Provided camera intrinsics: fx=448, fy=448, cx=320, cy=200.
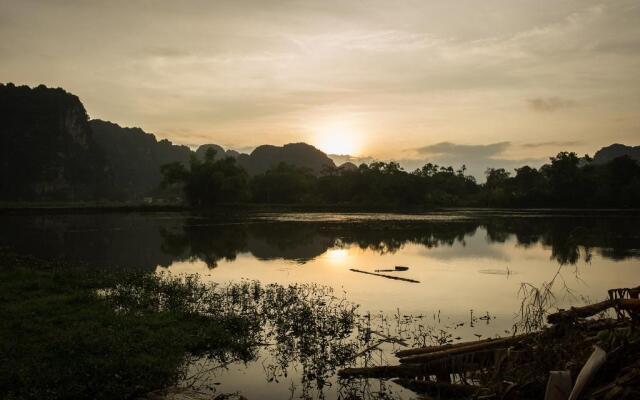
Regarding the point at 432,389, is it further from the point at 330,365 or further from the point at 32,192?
the point at 32,192

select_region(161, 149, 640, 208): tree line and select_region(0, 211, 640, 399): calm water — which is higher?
select_region(161, 149, 640, 208): tree line

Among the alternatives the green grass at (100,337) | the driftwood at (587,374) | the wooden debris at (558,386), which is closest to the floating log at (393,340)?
the green grass at (100,337)

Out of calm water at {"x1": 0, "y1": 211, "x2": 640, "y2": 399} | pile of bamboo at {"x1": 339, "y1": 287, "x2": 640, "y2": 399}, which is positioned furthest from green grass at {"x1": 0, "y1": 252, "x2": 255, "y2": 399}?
pile of bamboo at {"x1": 339, "y1": 287, "x2": 640, "y2": 399}

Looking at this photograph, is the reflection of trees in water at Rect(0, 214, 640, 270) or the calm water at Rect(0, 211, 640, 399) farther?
the reflection of trees in water at Rect(0, 214, 640, 270)

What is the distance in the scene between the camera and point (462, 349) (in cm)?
852

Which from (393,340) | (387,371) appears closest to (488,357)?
(387,371)

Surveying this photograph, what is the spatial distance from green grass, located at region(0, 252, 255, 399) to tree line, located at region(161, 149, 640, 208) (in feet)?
318

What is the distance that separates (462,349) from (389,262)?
→ 63.9 ft

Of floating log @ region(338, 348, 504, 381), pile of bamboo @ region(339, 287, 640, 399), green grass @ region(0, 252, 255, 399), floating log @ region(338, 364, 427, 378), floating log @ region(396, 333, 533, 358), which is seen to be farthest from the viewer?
floating log @ region(338, 364, 427, 378)

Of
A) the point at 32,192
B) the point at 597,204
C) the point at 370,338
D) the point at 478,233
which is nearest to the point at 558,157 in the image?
the point at 597,204

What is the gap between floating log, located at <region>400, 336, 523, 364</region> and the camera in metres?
8.26

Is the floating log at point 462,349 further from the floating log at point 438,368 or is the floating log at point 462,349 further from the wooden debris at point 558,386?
the wooden debris at point 558,386

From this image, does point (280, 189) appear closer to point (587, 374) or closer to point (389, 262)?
point (389, 262)

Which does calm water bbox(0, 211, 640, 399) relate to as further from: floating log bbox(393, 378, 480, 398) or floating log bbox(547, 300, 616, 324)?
floating log bbox(547, 300, 616, 324)
